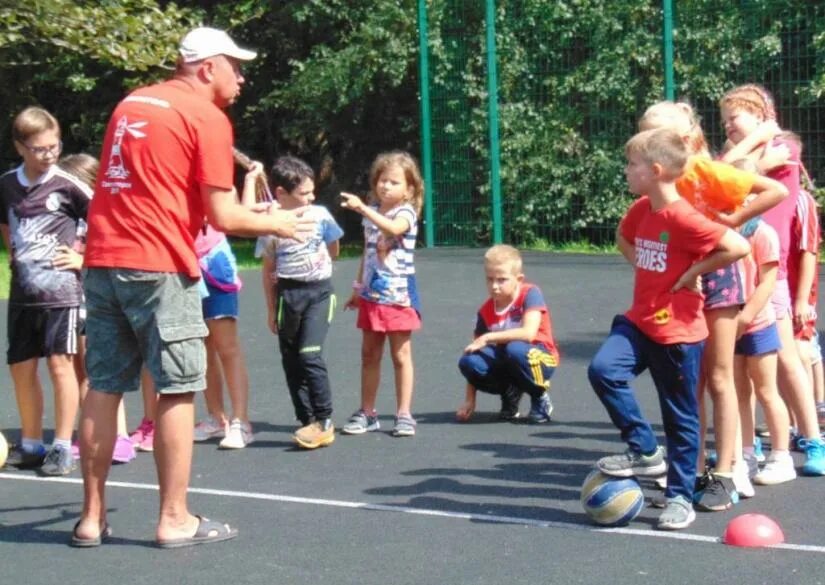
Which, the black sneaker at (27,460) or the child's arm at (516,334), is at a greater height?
the child's arm at (516,334)

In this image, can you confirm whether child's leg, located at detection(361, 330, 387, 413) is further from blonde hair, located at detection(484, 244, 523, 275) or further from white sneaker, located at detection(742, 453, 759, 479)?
white sneaker, located at detection(742, 453, 759, 479)

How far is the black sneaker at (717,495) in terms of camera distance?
610 centimetres

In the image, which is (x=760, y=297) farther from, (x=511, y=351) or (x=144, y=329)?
(x=144, y=329)

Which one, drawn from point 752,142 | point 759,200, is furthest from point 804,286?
point 759,200

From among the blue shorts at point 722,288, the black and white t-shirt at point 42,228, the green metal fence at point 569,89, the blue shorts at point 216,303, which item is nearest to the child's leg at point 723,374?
the blue shorts at point 722,288

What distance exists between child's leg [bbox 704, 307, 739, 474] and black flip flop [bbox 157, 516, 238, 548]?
2.14 metres

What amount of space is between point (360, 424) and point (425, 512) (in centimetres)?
194

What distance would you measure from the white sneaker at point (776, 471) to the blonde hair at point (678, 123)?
1.48m

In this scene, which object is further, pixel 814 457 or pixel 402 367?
pixel 402 367

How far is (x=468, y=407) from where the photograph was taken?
846 centimetres

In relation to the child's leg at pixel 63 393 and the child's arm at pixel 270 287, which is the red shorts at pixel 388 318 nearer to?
the child's arm at pixel 270 287

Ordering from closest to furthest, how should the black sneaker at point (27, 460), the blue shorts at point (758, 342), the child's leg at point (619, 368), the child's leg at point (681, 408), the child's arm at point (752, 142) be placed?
the child's leg at point (681, 408), the child's leg at point (619, 368), the child's arm at point (752, 142), the blue shorts at point (758, 342), the black sneaker at point (27, 460)

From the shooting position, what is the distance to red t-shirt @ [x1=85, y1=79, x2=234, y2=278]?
5.59 metres

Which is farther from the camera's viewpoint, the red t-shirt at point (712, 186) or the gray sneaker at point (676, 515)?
the red t-shirt at point (712, 186)
